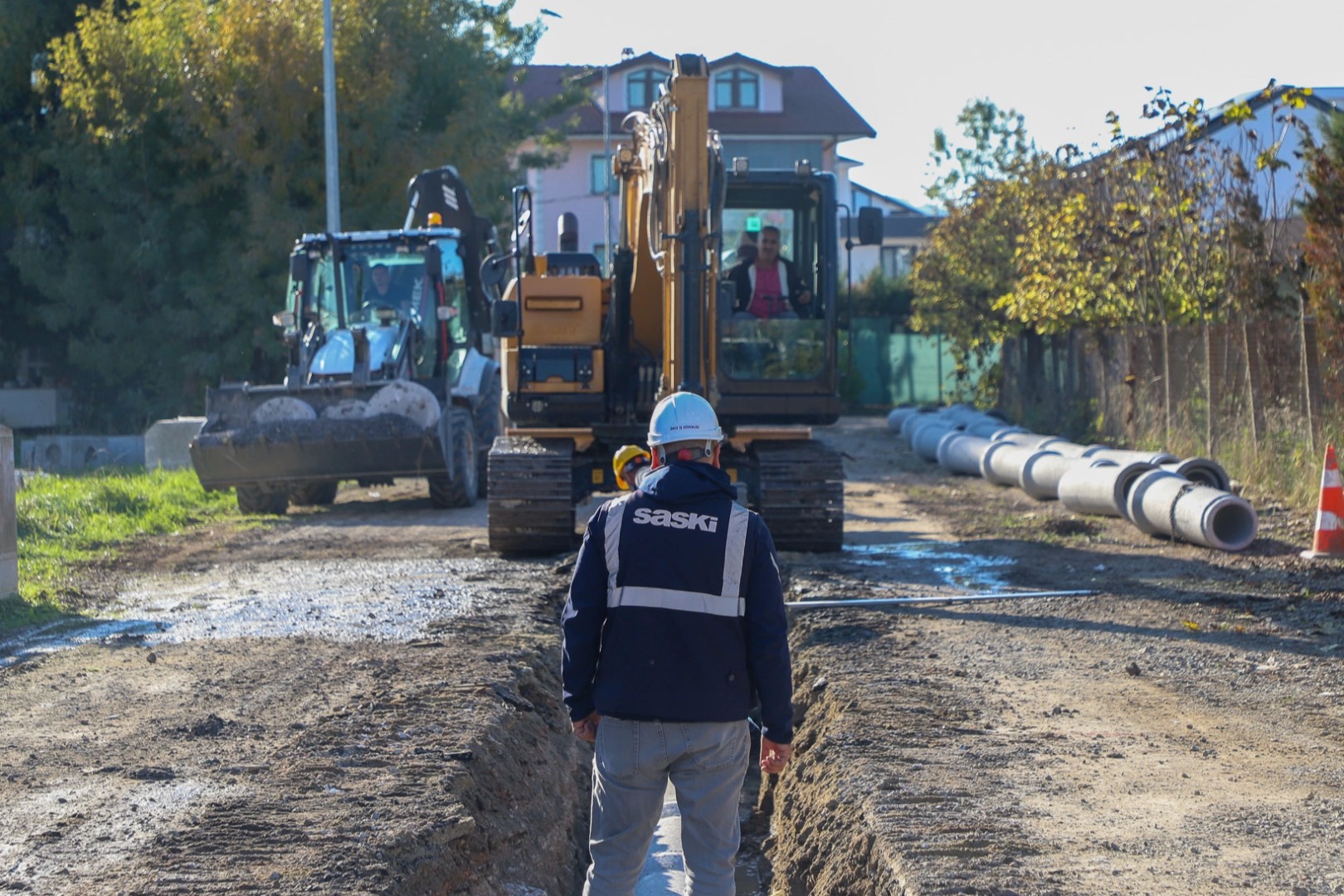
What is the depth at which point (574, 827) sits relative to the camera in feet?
23.9

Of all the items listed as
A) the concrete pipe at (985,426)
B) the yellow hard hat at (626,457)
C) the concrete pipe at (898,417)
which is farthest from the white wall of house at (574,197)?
the yellow hard hat at (626,457)

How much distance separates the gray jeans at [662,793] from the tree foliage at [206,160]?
23.3m

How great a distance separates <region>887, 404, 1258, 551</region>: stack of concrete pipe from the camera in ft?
40.3

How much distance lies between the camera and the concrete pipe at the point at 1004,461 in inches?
691

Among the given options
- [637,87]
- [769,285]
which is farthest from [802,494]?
[637,87]

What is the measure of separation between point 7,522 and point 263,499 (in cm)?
555

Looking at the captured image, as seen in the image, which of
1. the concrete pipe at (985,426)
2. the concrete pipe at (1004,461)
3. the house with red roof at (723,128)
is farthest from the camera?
the house with red roof at (723,128)

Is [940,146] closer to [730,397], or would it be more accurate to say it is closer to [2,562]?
[730,397]

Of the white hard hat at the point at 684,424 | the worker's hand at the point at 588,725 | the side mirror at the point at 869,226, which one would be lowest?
the worker's hand at the point at 588,725

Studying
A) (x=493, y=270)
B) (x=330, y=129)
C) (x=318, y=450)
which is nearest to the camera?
(x=493, y=270)

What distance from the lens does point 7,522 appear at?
10.5m

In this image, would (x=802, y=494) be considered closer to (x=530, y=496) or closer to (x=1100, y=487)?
(x=530, y=496)

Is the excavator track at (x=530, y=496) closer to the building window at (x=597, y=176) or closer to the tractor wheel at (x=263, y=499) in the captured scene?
the tractor wheel at (x=263, y=499)

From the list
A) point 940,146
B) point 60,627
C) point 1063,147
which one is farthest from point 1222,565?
point 940,146
